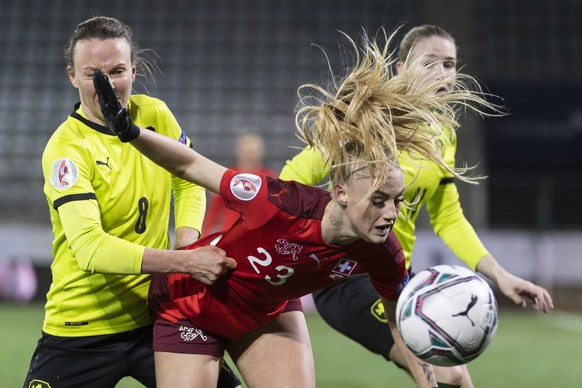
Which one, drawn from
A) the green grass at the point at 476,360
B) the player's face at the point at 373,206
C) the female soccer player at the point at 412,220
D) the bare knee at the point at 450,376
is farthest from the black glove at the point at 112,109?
the green grass at the point at 476,360

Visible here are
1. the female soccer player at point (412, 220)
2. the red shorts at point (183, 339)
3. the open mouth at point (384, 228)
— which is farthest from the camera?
the female soccer player at point (412, 220)

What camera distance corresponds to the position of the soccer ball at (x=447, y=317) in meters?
3.25

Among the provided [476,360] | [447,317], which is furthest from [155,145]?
[476,360]

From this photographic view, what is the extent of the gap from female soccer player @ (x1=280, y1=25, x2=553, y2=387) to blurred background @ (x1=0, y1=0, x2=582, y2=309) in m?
7.93

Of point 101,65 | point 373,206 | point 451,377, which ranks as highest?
point 101,65

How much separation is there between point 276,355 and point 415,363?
0.54 meters

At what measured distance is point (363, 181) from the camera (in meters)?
3.23

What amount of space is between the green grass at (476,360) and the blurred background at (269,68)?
281 centimetres

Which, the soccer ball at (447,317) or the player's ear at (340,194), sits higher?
the player's ear at (340,194)

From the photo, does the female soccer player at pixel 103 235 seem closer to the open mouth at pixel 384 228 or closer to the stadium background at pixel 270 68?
the open mouth at pixel 384 228

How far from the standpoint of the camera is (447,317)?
3.26 meters

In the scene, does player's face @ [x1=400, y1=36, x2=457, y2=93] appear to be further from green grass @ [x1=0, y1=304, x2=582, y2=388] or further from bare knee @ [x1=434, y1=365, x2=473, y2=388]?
green grass @ [x1=0, y1=304, x2=582, y2=388]

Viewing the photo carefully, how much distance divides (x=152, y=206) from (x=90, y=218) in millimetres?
377

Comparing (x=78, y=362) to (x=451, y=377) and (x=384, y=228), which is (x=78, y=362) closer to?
(x=384, y=228)
